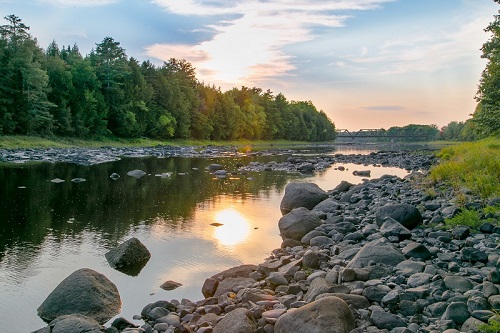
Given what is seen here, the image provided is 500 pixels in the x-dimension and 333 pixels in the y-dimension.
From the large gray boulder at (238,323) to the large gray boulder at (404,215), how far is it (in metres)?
6.65

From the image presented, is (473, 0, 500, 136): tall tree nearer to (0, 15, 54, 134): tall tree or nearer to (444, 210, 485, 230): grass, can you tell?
(444, 210, 485, 230): grass

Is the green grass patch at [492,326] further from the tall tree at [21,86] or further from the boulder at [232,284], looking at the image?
the tall tree at [21,86]

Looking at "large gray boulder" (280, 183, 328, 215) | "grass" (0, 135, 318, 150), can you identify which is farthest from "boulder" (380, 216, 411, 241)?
"grass" (0, 135, 318, 150)

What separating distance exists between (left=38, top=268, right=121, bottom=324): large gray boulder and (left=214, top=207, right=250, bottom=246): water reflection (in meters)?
5.40

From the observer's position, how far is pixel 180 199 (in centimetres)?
2148

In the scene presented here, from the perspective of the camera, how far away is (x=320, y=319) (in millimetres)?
6273

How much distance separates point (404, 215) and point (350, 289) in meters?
5.07

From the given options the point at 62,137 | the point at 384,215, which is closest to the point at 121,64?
the point at 62,137

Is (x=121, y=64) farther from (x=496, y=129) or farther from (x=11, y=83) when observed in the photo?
(x=496, y=129)

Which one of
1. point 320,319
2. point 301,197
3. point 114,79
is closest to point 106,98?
point 114,79

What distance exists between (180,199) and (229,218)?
496 cm

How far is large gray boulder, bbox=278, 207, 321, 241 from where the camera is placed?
13398 millimetres

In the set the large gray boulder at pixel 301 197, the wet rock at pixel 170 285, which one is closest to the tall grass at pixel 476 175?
the large gray boulder at pixel 301 197

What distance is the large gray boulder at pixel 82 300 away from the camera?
793cm
